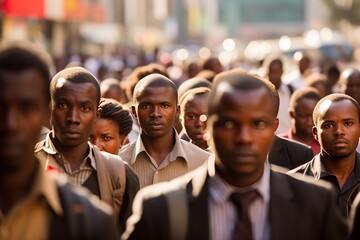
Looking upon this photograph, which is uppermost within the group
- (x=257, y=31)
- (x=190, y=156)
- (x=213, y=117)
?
(x=213, y=117)

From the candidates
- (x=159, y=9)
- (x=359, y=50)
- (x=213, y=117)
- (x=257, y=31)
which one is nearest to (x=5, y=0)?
(x=213, y=117)

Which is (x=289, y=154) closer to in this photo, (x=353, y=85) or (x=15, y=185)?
(x=353, y=85)

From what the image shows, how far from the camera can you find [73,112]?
6602mm

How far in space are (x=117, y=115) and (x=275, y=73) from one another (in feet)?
23.0

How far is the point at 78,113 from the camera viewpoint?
6617mm

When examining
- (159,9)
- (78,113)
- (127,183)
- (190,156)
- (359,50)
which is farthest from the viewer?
(159,9)

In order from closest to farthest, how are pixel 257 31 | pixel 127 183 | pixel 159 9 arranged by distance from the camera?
pixel 127 183 → pixel 159 9 → pixel 257 31

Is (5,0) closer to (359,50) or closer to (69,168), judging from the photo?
(69,168)

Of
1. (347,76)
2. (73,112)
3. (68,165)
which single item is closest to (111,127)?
(73,112)

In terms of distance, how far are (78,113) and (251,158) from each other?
2.37m

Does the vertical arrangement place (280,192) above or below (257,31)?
above

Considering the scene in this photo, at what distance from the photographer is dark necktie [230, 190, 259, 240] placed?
4.43m

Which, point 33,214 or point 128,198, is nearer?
point 33,214

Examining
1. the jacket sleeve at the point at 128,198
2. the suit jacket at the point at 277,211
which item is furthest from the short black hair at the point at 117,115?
the suit jacket at the point at 277,211
